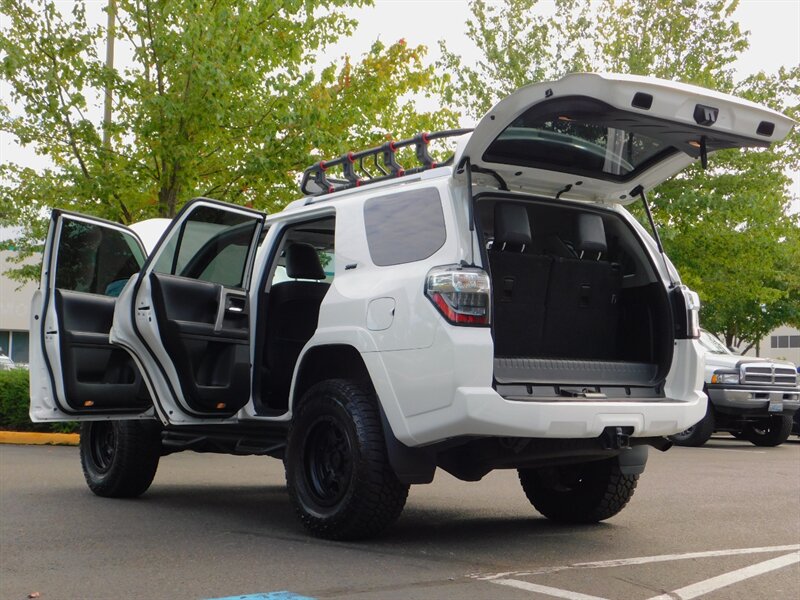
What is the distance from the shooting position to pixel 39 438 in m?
13.5

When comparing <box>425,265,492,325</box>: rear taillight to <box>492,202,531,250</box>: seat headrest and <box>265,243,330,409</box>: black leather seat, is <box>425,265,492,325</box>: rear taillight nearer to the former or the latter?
<box>492,202,531,250</box>: seat headrest

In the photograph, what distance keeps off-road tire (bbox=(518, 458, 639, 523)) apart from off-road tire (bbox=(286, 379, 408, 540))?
1.54m

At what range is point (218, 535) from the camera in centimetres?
630

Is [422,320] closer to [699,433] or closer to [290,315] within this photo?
[290,315]

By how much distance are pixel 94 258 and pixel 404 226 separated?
2.81 meters

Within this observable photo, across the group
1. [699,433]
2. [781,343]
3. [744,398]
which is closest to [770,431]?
[744,398]

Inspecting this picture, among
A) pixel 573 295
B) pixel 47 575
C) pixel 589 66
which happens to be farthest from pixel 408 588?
pixel 589 66

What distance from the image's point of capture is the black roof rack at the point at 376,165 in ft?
20.4

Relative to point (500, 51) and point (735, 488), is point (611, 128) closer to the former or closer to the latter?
point (735, 488)

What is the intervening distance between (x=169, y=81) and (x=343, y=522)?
10.1 metres

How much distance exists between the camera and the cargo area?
6227 millimetres

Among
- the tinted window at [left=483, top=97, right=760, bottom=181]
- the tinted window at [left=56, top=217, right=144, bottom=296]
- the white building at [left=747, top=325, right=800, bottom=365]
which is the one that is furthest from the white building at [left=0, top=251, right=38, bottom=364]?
the white building at [left=747, top=325, right=800, bottom=365]

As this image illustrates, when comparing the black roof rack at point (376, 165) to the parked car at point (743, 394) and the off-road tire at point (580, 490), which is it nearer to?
the off-road tire at point (580, 490)

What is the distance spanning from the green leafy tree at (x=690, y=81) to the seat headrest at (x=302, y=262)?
1497 centimetres
